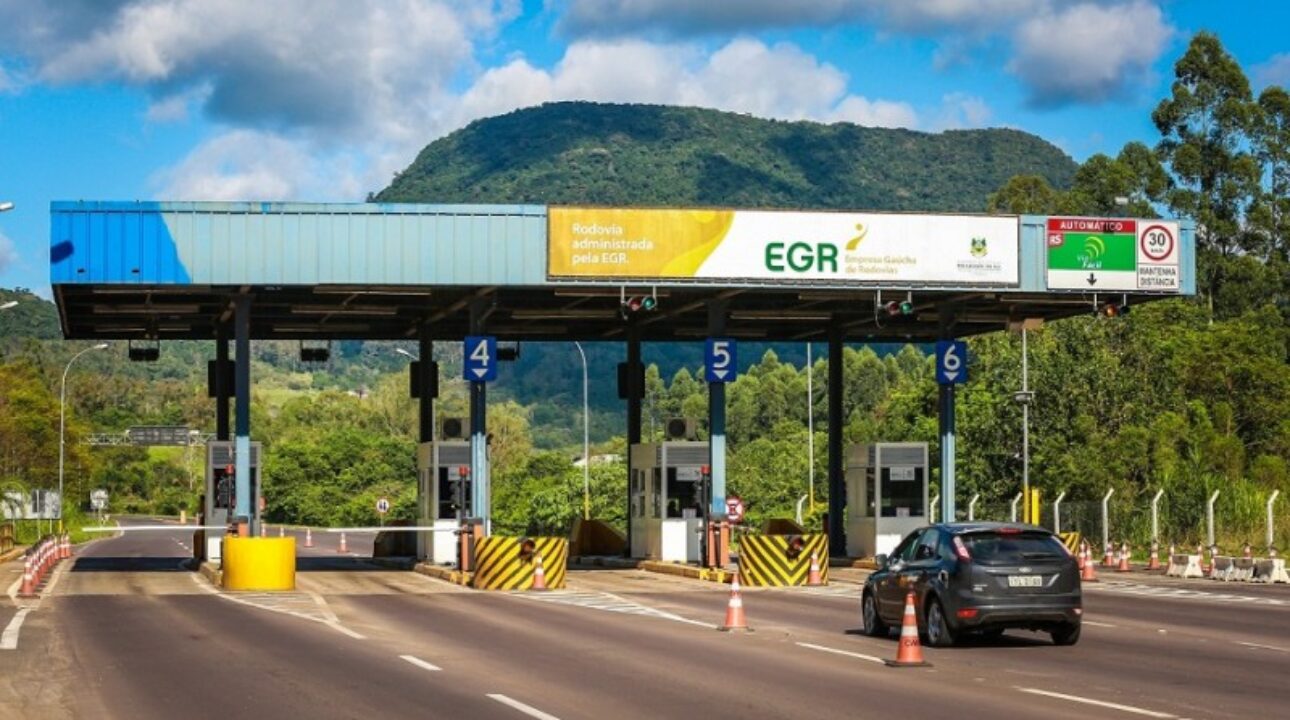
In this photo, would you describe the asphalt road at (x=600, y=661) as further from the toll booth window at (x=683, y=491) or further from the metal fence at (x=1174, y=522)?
the metal fence at (x=1174, y=522)

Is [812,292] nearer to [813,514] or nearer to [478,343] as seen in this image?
[478,343]

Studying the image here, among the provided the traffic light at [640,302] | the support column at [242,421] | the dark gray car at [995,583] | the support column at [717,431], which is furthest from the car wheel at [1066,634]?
the support column at [242,421]

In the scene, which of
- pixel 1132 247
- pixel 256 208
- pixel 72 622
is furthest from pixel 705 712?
pixel 1132 247

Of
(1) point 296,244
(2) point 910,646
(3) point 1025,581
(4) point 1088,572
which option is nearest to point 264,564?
(1) point 296,244

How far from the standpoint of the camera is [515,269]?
41031 millimetres

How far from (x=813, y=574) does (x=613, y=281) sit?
742 cm

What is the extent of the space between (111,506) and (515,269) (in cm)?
13227

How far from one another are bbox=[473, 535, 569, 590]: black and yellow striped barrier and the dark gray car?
16.5 metres

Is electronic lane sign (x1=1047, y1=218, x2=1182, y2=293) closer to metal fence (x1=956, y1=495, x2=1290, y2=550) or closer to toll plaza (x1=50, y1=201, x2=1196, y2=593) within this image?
toll plaza (x1=50, y1=201, x2=1196, y2=593)

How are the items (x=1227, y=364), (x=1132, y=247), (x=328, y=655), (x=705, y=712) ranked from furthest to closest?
(x=1227, y=364), (x=1132, y=247), (x=328, y=655), (x=705, y=712)

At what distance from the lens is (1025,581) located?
22.4 metres

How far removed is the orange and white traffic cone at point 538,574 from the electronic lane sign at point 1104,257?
13.2 meters

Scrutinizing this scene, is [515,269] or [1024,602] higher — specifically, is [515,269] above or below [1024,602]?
above

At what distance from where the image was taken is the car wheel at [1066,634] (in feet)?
74.7
